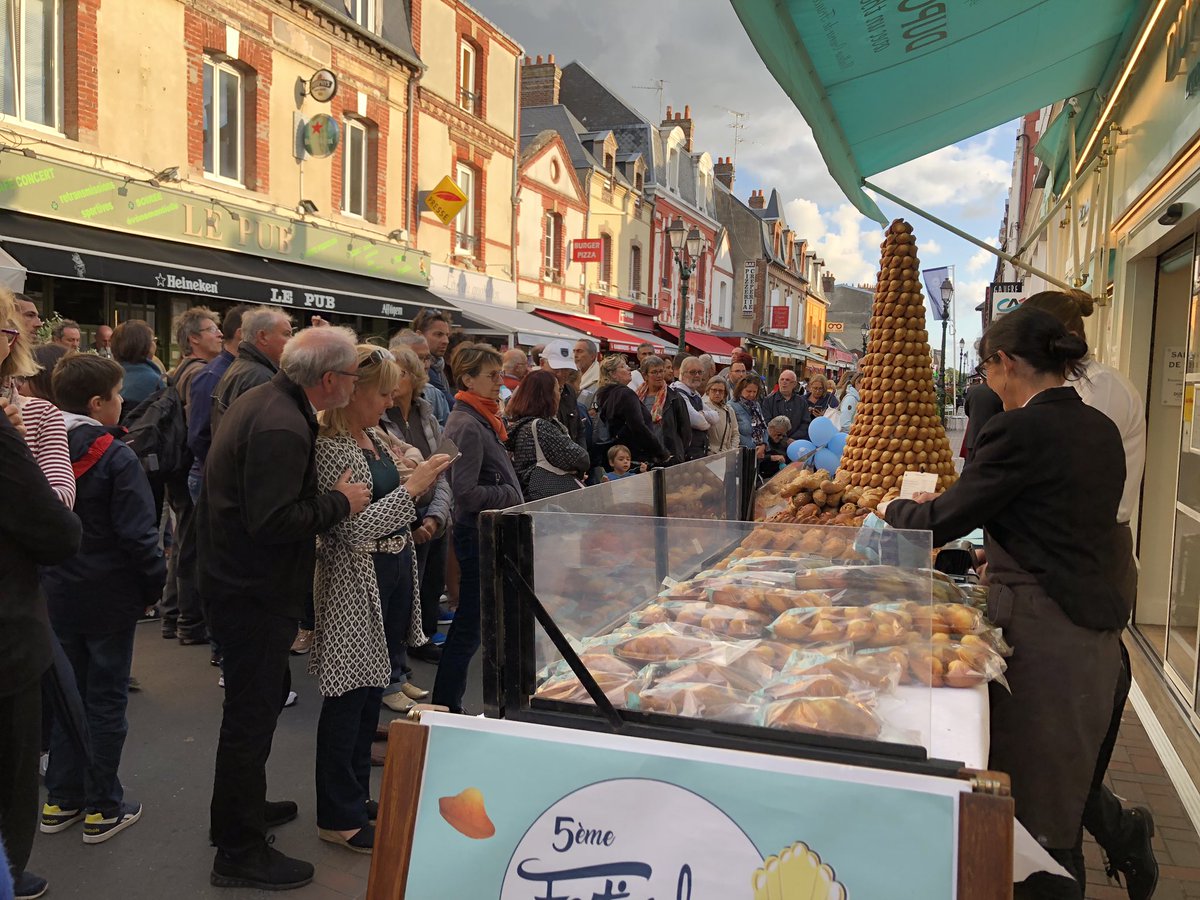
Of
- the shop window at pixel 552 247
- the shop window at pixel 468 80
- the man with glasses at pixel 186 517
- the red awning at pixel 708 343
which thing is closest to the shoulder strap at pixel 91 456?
the man with glasses at pixel 186 517

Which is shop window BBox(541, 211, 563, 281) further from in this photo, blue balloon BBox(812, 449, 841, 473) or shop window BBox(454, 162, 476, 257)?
blue balloon BBox(812, 449, 841, 473)

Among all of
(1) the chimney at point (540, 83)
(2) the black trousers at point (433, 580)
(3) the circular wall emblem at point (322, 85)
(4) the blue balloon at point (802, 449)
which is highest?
(1) the chimney at point (540, 83)

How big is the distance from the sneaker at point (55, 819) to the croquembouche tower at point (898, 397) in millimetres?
3260

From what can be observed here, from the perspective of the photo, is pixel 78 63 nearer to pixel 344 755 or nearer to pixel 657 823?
pixel 344 755

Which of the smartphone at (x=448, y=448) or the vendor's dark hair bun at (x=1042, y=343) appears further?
the smartphone at (x=448, y=448)

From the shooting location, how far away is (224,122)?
12.5 meters

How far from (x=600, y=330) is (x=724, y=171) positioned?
70.7 feet

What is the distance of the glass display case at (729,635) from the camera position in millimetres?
1631

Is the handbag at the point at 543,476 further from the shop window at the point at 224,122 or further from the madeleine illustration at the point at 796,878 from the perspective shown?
the shop window at the point at 224,122

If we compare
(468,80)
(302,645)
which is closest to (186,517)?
(302,645)

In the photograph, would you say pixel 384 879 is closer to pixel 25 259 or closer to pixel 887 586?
pixel 887 586

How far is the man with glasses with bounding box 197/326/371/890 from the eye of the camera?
9.30ft

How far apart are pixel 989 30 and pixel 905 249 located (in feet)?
3.03

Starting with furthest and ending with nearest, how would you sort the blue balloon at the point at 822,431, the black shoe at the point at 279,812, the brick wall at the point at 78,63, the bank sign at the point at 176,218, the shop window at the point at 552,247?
the shop window at the point at 552,247 → the brick wall at the point at 78,63 → the bank sign at the point at 176,218 → the blue balloon at the point at 822,431 → the black shoe at the point at 279,812
